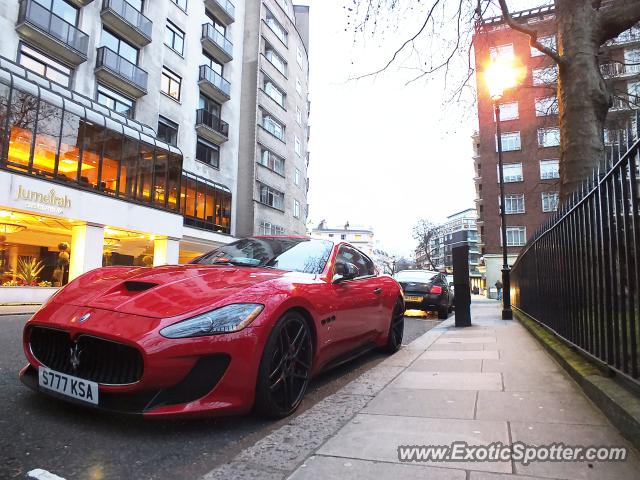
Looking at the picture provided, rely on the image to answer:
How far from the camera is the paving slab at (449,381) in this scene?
380 centimetres

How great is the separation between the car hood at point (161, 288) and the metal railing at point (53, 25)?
1783 cm

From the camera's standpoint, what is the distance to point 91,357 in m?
2.55

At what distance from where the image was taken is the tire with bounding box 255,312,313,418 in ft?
9.11

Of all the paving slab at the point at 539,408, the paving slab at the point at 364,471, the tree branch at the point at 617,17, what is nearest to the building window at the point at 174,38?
the tree branch at the point at 617,17

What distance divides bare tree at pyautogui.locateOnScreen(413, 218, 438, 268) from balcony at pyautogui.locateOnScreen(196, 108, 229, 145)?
48389 millimetres

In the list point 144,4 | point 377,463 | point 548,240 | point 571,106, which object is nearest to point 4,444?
point 377,463

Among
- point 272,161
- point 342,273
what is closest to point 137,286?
point 342,273

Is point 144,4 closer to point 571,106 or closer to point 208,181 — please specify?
point 208,181

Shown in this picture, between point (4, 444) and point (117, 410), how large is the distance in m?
0.58

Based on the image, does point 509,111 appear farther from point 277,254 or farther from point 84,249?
point 277,254

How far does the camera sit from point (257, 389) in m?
2.76

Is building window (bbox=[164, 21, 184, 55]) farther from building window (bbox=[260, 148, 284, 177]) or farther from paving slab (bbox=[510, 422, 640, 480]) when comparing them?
paving slab (bbox=[510, 422, 640, 480])

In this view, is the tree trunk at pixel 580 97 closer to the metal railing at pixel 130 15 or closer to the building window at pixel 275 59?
the metal railing at pixel 130 15

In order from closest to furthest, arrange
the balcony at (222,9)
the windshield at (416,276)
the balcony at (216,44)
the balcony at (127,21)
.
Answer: the windshield at (416,276)
the balcony at (127,21)
the balcony at (216,44)
the balcony at (222,9)
